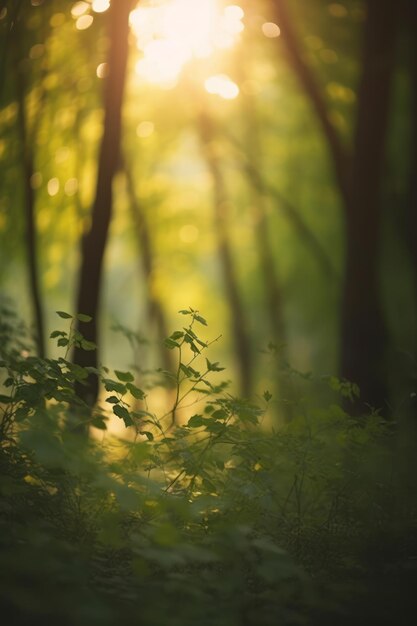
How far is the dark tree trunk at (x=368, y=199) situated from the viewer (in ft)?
19.2

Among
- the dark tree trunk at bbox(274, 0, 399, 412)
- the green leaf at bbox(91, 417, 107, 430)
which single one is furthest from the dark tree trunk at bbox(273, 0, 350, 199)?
the green leaf at bbox(91, 417, 107, 430)

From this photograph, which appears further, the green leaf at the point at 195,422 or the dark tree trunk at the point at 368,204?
the dark tree trunk at the point at 368,204

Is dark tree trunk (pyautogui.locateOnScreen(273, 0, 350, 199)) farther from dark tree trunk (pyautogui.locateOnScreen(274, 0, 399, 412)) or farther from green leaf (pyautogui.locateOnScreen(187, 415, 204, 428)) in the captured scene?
green leaf (pyautogui.locateOnScreen(187, 415, 204, 428))

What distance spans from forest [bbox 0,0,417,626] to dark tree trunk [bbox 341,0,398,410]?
0.8 inches

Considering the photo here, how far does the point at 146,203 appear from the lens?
1212 cm

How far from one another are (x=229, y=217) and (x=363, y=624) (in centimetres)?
1125

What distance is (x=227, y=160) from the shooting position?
483 inches

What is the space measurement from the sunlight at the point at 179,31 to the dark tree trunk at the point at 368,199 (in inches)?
81.4

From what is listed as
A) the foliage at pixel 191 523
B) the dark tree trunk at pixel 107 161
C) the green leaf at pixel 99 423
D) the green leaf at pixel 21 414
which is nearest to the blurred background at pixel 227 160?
the dark tree trunk at pixel 107 161

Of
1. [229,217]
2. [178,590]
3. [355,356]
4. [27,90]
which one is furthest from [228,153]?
[178,590]

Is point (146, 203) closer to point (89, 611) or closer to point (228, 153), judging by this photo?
point (228, 153)

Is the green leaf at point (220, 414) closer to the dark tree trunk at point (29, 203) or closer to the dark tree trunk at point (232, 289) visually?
the dark tree trunk at point (29, 203)

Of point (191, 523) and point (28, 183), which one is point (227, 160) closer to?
point (28, 183)

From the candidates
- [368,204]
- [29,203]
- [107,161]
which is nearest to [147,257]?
[29,203]
